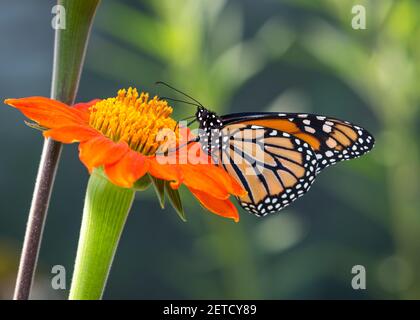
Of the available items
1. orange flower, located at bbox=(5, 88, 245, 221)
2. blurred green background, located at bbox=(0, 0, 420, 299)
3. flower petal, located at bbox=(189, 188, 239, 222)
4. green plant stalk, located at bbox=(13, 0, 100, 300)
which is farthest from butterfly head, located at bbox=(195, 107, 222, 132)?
blurred green background, located at bbox=(0, 0, 420, 299)

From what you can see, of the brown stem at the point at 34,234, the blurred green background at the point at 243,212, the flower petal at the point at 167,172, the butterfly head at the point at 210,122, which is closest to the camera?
the brown stem at the point at 34,234

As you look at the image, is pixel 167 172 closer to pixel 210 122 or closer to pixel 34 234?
pixel 34 234

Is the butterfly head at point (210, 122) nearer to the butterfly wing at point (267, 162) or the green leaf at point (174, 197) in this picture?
the butterfly wing at point (267, 162)

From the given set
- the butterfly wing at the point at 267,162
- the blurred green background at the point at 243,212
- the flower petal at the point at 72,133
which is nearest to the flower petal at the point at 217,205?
the flower petal at the point at 72,133

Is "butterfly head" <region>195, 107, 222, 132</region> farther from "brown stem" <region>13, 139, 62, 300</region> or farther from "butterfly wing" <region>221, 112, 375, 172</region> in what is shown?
"brown stem" <region>13, 139, 62, 300</region>

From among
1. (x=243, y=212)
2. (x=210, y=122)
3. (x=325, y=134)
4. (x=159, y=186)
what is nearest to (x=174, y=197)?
(x=159, y=186)

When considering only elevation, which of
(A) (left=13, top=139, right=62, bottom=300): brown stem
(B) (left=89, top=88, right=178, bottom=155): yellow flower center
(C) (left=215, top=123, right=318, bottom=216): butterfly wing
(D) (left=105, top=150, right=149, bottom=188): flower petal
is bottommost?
(A) (left=13, top=139, right=62, bottom=300): brown stem

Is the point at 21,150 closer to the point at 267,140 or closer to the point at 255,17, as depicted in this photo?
the point at 255,17
